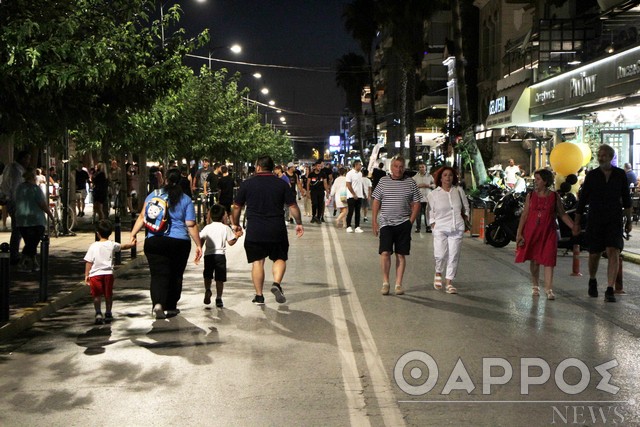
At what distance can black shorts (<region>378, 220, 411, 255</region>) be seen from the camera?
480 inches

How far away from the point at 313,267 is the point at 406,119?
46.0 metres

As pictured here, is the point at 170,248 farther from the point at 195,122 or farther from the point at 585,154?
the point at 195,122

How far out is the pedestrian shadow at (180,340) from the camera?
27.0 feet

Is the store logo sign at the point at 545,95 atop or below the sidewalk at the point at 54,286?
atop

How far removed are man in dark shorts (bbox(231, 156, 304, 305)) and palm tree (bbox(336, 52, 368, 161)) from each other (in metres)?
89.5

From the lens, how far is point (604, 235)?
37.5 feet

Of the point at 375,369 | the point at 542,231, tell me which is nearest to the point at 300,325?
the point at 375,369

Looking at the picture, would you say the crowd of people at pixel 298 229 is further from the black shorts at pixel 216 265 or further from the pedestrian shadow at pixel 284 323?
the pedestrian shadow at pixel 284 323

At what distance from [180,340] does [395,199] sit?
4.29 metres

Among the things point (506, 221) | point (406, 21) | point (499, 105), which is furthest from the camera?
point (406, 21)

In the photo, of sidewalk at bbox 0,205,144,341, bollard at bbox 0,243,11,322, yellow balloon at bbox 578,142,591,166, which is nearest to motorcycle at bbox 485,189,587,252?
yellow balloon at bbox 578,142,591,166

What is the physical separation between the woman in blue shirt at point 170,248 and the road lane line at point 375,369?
79.6 inches

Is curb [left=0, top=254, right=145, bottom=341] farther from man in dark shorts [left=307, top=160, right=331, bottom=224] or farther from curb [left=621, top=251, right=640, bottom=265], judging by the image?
man in dark shorts [left=307, top=160, right=331, bottom=224]

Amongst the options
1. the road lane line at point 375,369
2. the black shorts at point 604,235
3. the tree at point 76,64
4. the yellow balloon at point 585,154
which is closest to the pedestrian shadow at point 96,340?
the road lane line at point 375,369
